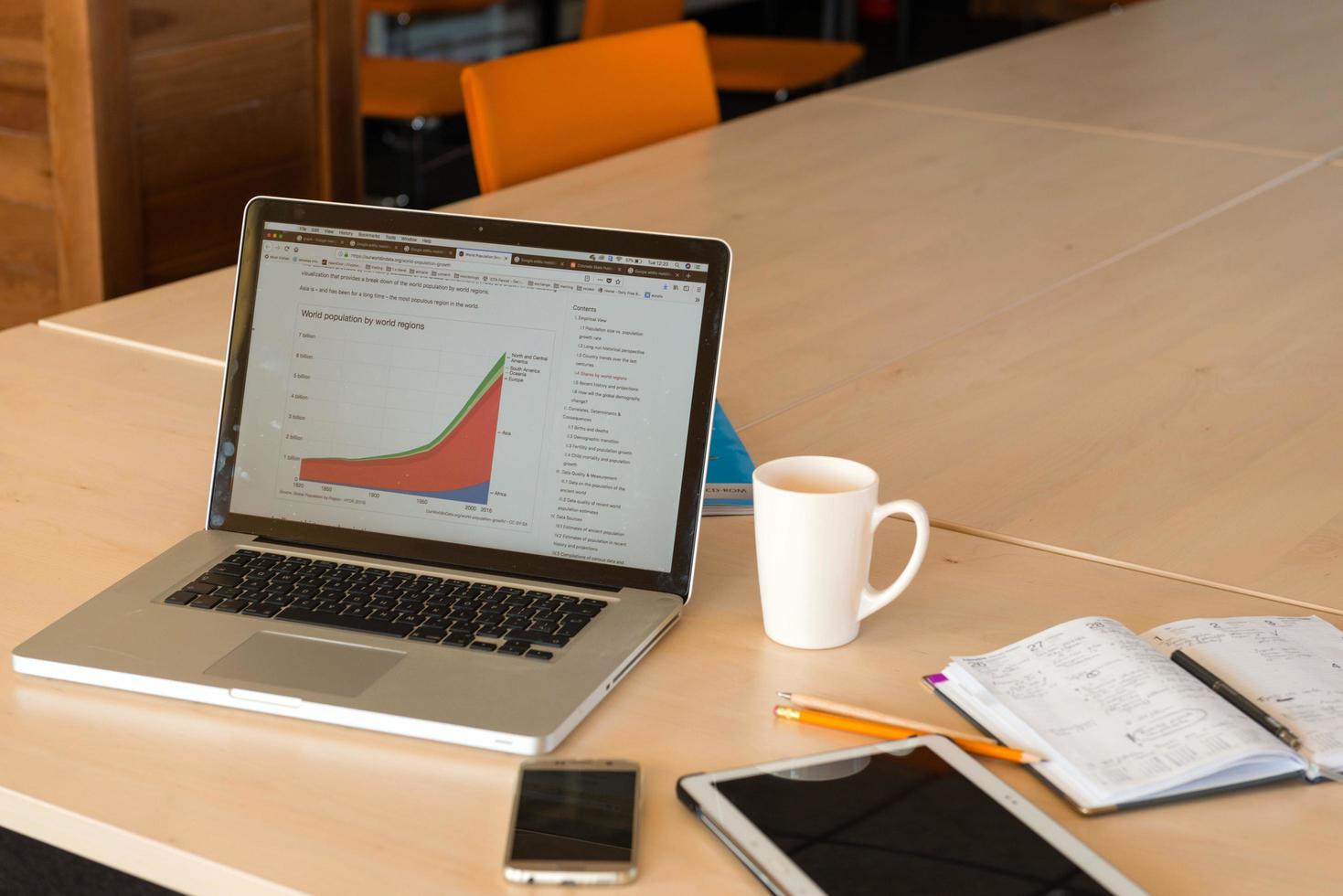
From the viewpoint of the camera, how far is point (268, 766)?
2.68ft

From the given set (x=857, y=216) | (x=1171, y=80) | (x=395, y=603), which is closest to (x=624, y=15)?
(x=1171, y=80)

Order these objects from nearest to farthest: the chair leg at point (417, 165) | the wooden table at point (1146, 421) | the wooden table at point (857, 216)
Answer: the wooden table at point (1146, 421)
the wooden table at point (857, 216)
the chair leg at point (417, 165)

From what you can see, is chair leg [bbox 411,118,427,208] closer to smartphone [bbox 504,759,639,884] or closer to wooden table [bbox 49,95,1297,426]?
wooden table [bbox 49,95,1297,426]

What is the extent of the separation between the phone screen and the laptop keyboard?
0.39 feet

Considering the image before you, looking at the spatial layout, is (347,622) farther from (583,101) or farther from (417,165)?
(417,165)

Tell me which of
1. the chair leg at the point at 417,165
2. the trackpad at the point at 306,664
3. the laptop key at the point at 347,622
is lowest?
the chair leg at the point at 417,165

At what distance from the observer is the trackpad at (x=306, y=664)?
0.88 metres

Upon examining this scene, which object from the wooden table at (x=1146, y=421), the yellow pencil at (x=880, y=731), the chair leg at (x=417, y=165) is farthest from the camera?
the chair leg at (x=417, y=165)

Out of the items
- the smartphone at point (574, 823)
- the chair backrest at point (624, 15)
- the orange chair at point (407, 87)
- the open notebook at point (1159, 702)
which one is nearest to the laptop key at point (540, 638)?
the smartphone at point (574, 823)

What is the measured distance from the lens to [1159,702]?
85 centimetres

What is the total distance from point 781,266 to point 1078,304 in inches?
13.3

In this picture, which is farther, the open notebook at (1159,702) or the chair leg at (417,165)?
the chair leg at (417,165)

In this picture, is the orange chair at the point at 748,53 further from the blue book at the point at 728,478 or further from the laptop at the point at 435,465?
the laptop at the point at 435,465

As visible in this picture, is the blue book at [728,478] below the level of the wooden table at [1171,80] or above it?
below
